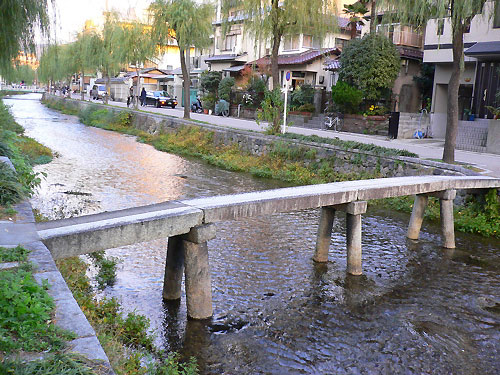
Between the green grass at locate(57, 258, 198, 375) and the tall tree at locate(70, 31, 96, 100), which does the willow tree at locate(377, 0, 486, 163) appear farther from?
the tall tree at locate(70, 31, 96, 100)

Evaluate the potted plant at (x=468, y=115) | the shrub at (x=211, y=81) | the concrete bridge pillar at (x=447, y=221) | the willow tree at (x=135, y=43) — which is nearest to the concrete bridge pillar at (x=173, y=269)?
the concrete bridge pillar at (x=447, y=221)

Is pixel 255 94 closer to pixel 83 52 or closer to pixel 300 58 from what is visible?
pixel 300 58

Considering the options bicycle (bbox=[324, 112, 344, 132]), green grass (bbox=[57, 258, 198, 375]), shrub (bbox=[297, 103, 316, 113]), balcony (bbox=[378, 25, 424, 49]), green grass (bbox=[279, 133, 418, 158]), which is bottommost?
green grass (bbox=[57, 258, 198, 375])

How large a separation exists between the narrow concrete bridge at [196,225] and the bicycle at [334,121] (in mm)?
17755

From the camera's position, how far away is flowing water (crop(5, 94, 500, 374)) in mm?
6164

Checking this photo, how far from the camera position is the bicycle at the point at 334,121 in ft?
91.2

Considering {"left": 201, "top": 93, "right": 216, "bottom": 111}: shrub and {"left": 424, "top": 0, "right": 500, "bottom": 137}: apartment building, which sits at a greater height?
{"left": 424, "top": 0, "right": 500, "bottom": 137}: apartment building

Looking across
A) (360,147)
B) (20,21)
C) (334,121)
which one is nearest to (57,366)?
(20,21)

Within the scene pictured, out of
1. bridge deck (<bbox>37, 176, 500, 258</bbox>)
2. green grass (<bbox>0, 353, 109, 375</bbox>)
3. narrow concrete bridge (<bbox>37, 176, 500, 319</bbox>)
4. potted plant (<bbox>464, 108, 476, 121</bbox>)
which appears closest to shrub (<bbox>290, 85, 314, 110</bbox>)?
potted plant (<bbox>464, 108, 476, 121</bbox>)

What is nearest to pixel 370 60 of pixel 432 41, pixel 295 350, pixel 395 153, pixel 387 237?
pixel 432 41

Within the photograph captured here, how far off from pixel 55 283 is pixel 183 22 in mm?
25802

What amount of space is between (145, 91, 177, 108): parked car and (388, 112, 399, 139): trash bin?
90.6ft

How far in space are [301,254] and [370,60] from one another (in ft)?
62.1

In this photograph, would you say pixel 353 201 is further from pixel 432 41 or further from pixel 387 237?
pixel 432 41
